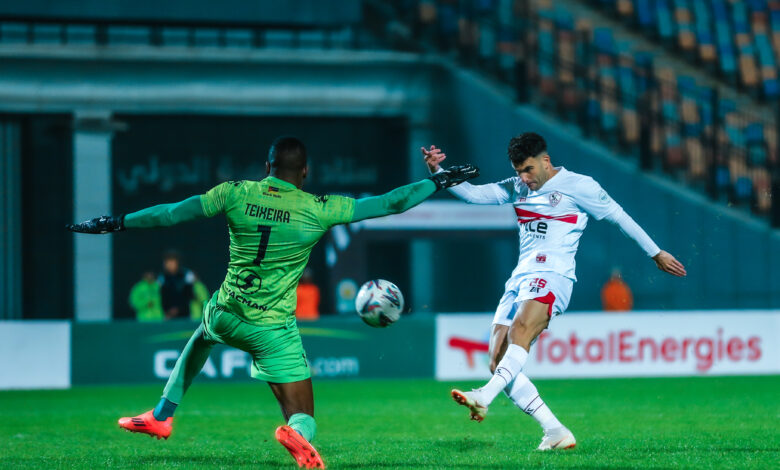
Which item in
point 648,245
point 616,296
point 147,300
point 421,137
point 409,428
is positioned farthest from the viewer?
point 421,137

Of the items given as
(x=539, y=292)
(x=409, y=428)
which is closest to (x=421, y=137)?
Answer: (x=409, y=428)

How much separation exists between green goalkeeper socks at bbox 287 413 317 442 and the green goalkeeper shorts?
226mm

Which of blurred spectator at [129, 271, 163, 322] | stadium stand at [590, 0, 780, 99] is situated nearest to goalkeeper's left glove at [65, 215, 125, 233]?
blurred spectator at [129, 271, 163, 322]

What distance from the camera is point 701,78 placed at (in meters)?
25.8

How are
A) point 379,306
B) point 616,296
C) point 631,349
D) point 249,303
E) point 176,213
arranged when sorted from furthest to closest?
point 616,296 < point 631,349 < point 379,306 < point 249,303 < point 176,213

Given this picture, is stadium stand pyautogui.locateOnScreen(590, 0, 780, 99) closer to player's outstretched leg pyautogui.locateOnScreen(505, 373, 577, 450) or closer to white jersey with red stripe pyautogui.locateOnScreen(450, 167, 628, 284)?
white jersey with red stripe pyautogui.locateOnScreen(450, 167, 628, 284)

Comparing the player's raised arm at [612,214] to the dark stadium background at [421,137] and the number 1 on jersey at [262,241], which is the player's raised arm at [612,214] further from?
the dark stadium background at [421,137]

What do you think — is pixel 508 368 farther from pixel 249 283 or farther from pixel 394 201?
pixel 249 283

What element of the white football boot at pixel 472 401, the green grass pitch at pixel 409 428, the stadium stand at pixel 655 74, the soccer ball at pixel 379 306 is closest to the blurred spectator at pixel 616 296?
the stadium stand at pixel 655 74

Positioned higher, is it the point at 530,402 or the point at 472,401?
the point at 472,401

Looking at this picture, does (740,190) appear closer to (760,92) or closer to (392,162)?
(760,92)

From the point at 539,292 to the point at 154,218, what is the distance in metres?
2.71

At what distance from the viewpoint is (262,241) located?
7.42 m

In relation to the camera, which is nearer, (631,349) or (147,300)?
(631,349)
